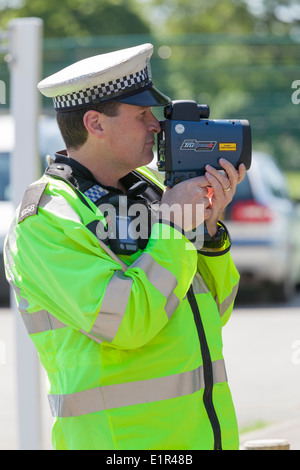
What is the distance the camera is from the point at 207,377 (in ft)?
7.33

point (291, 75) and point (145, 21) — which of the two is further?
point (145, 21)

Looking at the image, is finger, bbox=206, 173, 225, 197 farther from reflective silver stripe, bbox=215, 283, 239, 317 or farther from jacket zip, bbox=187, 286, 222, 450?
reflective silver stripe, bbox=215, 283, 239, 317

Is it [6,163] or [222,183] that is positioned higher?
[6,163]

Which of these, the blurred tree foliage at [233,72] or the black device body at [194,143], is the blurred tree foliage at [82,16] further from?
the black device body at [194,143]

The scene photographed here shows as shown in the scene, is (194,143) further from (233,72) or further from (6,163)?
(233,72)

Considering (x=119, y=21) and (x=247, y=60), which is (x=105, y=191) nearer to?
(x=247, y=60)

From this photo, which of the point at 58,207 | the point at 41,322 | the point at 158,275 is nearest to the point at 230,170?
the point at 158,275

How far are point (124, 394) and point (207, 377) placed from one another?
0.26 meters

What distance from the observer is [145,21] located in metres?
40.1

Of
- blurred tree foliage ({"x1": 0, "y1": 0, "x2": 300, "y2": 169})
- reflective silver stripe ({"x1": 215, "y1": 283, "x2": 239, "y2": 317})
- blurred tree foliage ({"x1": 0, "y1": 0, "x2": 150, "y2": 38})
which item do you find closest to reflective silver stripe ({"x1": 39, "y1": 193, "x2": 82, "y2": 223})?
reflective silver stripe ({"x1": 215, "y1": 283, "x2": 239, "y2": 317})

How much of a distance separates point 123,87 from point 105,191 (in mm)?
299

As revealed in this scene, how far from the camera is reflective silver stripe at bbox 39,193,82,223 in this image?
6.94 feet

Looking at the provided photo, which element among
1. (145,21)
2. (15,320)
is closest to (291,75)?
(15,320)
